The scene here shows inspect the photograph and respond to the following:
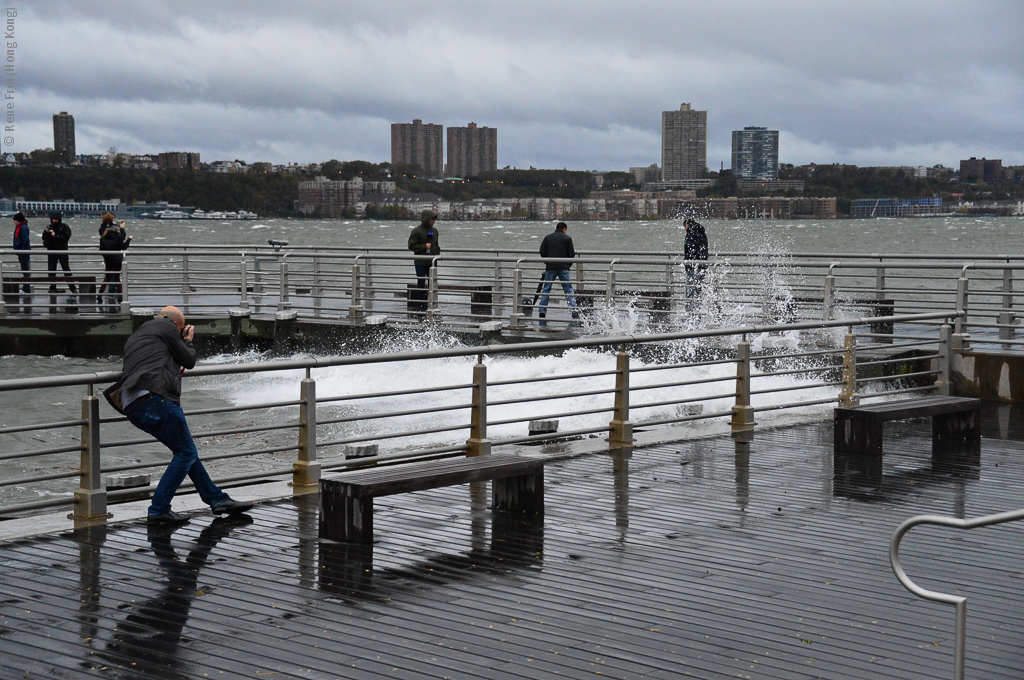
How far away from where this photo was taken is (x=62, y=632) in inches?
233

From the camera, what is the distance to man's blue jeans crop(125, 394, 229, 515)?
7.96 meters

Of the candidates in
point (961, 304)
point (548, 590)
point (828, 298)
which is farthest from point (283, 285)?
point (548, 590)

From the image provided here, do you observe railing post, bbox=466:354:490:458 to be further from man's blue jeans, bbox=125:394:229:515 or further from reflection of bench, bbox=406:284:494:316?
reflection of bench, bbox=406:284:494:316

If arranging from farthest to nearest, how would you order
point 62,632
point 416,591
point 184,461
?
1. point 184,461
2. point 416,591
3. point 62,632

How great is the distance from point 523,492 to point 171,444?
248 cm

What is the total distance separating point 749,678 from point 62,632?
330 cm

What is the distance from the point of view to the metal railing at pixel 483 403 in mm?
9328

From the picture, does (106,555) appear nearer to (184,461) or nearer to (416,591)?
(184,461)

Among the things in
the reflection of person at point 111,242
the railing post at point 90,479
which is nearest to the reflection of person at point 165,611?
the railing post at point 90,479

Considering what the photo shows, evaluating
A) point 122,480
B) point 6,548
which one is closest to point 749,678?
point 6,548

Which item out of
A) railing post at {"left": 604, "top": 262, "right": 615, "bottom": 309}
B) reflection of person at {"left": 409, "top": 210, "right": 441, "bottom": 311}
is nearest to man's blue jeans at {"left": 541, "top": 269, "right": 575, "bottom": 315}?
railing post at {"left": 604, "top": 262, "right": 615, "bottom": 309}

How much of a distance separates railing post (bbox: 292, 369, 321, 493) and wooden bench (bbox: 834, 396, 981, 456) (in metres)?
5.02

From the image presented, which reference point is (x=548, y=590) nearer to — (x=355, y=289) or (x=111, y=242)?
(x=355, y=289)

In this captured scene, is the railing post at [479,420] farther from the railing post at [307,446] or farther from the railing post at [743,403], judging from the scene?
the railing post at [743,403]
